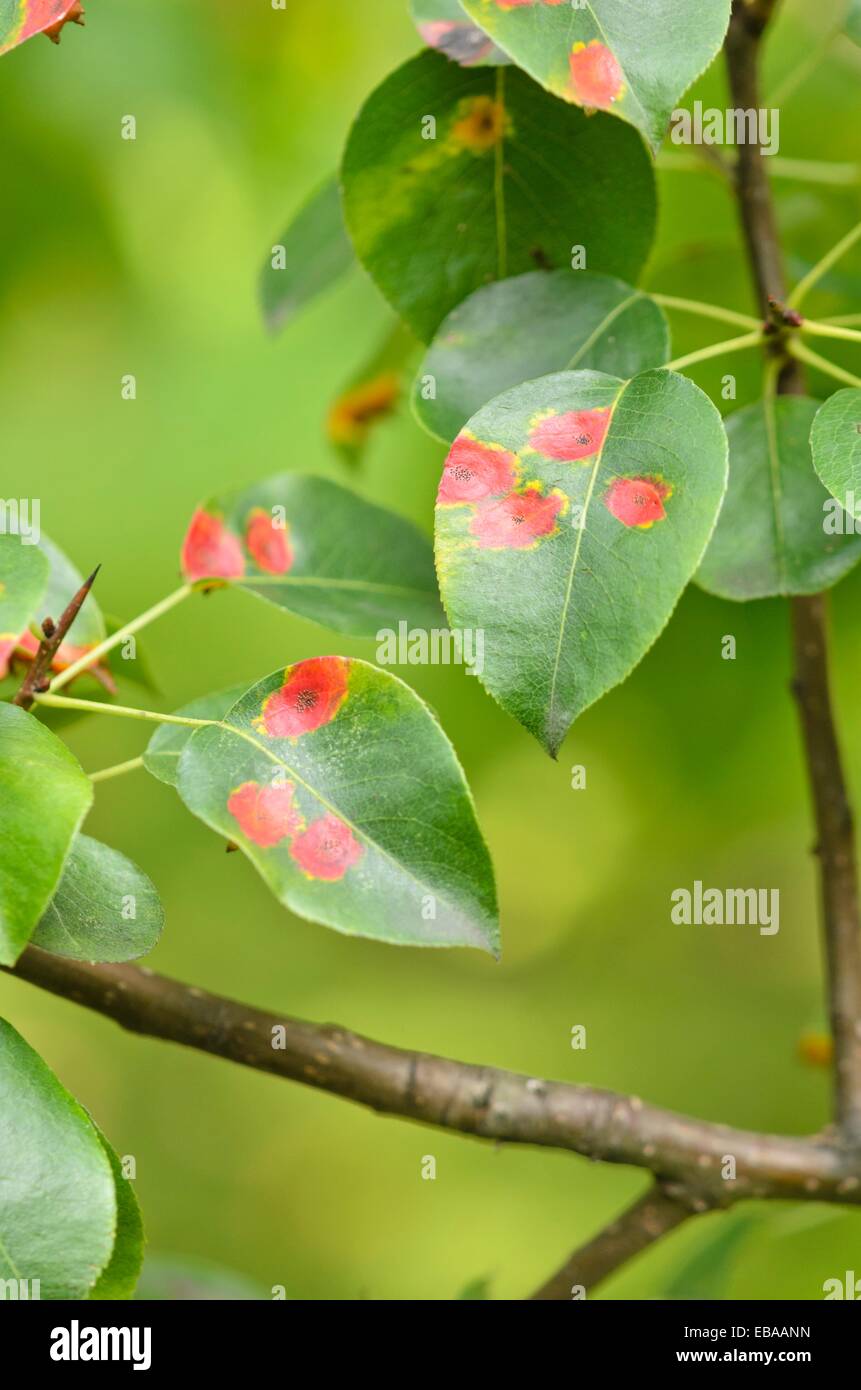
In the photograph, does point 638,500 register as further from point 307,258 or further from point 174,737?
point 307,258

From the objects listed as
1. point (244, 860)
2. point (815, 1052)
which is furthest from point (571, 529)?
point (244, 860)

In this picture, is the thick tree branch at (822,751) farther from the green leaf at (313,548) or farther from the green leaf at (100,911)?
the green leaf at (100,911)

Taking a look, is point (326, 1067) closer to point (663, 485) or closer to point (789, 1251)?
point (663, 485)

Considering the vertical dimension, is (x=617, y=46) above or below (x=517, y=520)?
above

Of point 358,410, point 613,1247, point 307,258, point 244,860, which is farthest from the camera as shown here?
point 244,860

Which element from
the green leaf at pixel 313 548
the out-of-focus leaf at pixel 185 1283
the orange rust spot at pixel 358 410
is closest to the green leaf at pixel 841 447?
the green leaf at pixel 313 548

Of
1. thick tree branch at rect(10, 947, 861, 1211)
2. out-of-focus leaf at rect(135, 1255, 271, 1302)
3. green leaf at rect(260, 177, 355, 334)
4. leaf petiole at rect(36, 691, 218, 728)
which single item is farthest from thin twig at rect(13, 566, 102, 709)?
out-of-focus leaf at rect(135, 1255, 271, 1302)

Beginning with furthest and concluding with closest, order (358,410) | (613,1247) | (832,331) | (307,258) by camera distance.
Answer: (358,410) → (307,258) → (613,1247) → (832,331)
